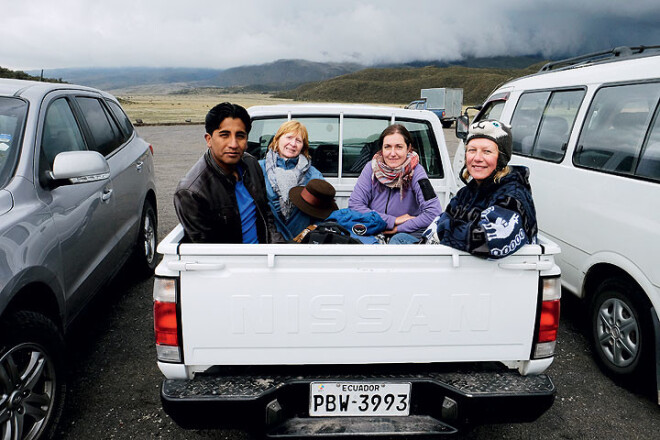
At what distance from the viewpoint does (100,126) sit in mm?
4297

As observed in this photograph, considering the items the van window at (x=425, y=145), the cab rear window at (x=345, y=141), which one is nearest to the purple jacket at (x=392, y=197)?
the cab rear window at (x=345, y=141)

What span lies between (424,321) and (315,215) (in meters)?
1.45

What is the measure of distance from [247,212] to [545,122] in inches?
126

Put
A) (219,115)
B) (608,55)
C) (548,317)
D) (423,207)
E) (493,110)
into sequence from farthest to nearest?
(493,110)
(608,55)
(423,207)
(219,115)
(548,317)

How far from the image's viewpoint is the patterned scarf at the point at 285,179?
354 cm

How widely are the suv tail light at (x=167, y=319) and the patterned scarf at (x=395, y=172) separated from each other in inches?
78.6

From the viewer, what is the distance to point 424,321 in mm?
2057

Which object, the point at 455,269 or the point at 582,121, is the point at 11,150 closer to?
the point at 455,269

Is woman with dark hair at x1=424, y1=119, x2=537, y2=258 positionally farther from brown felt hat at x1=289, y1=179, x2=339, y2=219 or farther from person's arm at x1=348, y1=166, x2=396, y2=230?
person's arm at x1=348, y1=166, x2=396, y2=230

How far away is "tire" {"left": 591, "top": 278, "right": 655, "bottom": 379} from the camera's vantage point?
3.12 metres

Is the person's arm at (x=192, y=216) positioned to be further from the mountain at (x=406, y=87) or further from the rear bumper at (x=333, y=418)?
the mountain at (x=406, y=87)

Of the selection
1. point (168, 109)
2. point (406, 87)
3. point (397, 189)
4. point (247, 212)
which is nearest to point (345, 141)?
point (397, 189)

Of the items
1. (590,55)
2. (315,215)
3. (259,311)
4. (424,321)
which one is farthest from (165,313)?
(590,55)

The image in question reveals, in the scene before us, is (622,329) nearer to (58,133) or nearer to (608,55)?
(608,55)
